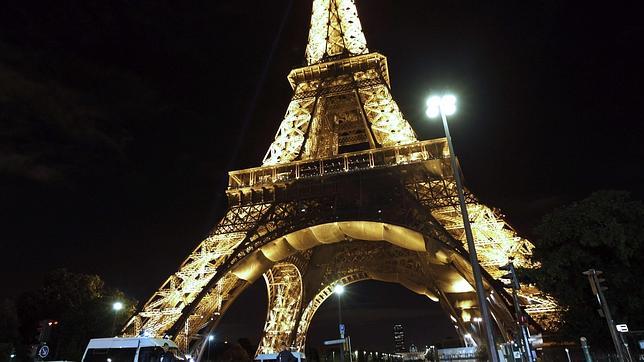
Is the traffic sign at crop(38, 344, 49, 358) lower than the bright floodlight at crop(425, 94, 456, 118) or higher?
lower

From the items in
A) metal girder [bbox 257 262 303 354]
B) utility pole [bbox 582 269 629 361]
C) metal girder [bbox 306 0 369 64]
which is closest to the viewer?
utility pole [bbox 582 269 629 361]

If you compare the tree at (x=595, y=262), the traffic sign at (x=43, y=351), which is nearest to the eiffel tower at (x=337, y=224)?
the tree at (x=595, y=262)

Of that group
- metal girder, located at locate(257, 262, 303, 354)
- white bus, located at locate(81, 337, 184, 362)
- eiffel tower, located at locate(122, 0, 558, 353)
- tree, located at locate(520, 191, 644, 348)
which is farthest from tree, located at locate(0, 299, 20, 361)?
tree, located at locate(520, 191, 644, 348)

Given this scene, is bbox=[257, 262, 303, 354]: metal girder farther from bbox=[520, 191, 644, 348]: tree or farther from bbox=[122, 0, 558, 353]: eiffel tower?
bbox=[520, 191, 644, 348]: tree

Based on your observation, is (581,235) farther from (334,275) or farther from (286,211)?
(334,275)

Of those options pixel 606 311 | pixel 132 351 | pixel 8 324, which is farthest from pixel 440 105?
pixel 8 324

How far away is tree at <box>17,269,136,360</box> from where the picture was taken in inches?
1182

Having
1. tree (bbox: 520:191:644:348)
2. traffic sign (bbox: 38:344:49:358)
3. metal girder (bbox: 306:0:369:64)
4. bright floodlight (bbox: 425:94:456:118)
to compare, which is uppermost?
metal girder (bbox: 306:0:369:64)

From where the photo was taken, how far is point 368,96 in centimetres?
2967

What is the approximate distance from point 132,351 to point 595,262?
17.2 meters

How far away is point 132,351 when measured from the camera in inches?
539

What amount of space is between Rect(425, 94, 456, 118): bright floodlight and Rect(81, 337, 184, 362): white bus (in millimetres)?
11639

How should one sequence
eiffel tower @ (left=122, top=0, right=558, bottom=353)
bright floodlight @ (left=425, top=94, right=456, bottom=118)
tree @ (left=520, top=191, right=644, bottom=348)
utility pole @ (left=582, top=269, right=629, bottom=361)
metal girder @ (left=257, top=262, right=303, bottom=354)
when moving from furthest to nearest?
metal girder @ (left=257, top=262, right=303, bottom=354) → eiffel tower @ (left=122, top=0, right=558, bottom=353) → tree @ (left=520, top=191, right=644, bottom=348) → utility pole @ (left=582, top=269, right=629, bottom=361) → bright floodlight @ (left=425, top=94, right=456, bottom=118)

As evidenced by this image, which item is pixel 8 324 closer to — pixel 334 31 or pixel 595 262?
pixel 334 31
